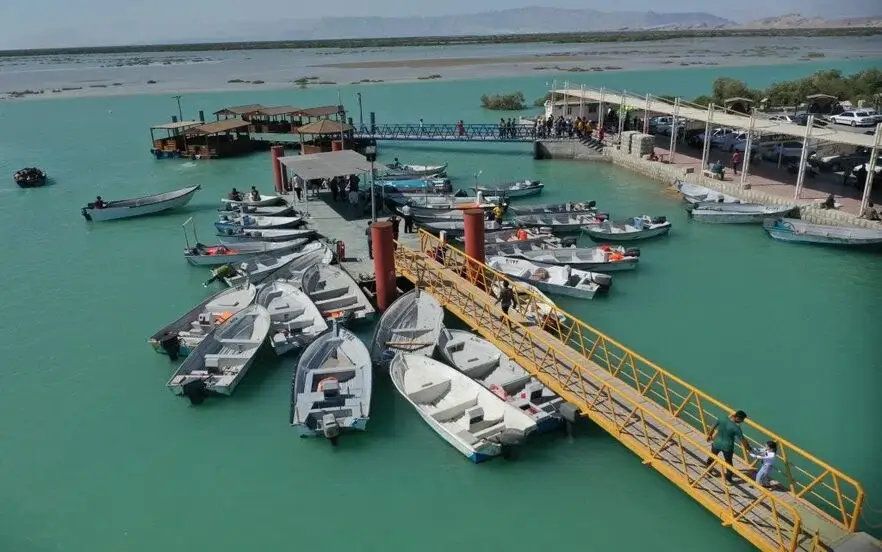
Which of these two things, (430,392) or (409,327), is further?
(409,327)

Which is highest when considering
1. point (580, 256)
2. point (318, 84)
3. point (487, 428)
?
point (318, 84)

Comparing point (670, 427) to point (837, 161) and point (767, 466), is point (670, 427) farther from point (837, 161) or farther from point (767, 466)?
point (837, 161)

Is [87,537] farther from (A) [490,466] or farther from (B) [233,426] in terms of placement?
(A) [490,466]

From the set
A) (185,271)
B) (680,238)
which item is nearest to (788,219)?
(680,238)

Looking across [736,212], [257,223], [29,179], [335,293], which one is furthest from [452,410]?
[29,179]

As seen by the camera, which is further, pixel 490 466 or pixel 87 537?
pixel 490 466

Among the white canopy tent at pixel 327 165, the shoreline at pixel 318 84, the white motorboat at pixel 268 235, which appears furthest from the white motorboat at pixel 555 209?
the shoreline at pixel 318 84
